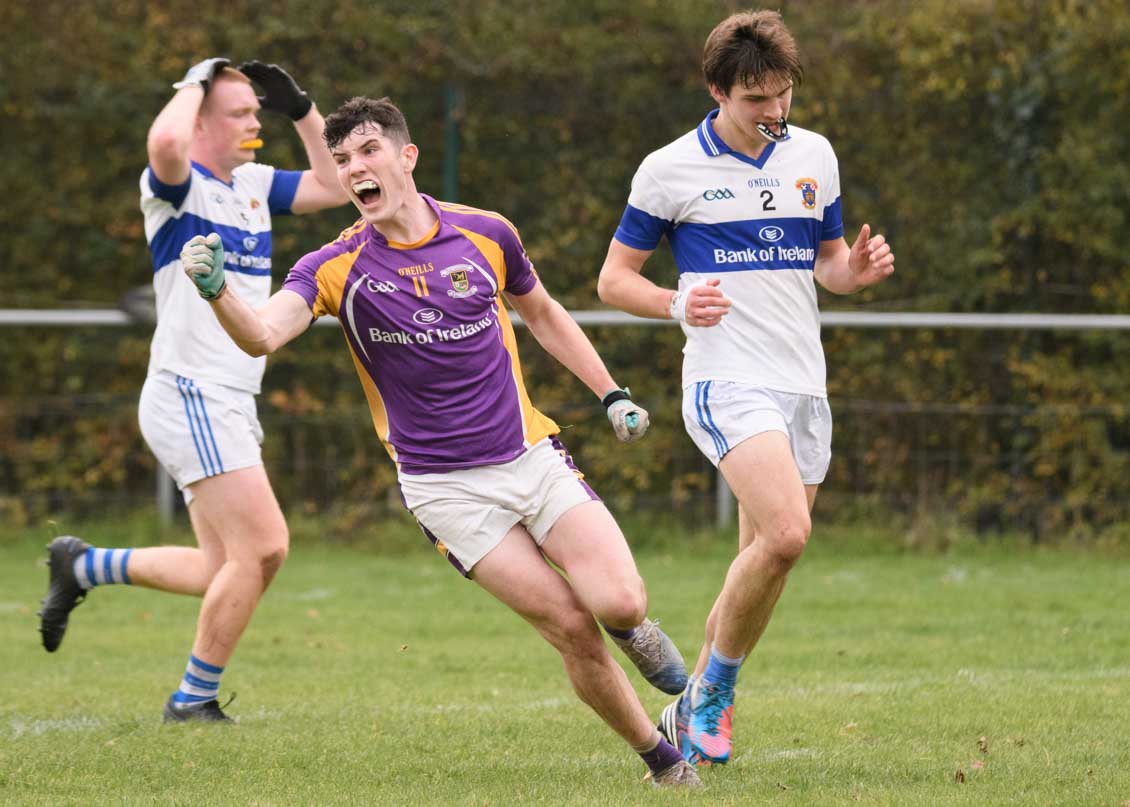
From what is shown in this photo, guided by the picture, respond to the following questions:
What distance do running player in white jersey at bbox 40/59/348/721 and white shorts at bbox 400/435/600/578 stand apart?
5.14 feet

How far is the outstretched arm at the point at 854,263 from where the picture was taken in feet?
18.4

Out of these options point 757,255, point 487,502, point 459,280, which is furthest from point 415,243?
point 757,255

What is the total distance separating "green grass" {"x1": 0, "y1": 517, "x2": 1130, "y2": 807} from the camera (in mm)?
5016

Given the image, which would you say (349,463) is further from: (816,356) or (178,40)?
(816,356)

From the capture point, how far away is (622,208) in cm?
1195

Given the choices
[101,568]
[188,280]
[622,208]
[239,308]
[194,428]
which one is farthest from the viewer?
[622,208]

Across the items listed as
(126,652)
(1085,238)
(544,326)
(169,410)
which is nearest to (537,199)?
(1085,238)

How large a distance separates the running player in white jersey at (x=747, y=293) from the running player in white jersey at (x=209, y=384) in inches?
63.7

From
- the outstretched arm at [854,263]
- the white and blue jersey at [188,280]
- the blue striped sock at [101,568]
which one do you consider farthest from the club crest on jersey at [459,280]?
the blue striped sock at [101,568]

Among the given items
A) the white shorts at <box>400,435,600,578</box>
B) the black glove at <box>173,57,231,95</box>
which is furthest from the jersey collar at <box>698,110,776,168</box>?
the black glove at <box>173,57,231,95</box>

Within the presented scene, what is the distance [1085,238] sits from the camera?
11.1 m

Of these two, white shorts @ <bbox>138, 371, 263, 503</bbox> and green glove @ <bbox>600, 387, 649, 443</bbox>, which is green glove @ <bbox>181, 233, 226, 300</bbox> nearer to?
green glove @ <bbox>600, 387, 649, 443</bbox>

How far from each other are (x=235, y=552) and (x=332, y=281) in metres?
1.79

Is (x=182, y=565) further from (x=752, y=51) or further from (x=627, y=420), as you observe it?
(x=752, y=51)
